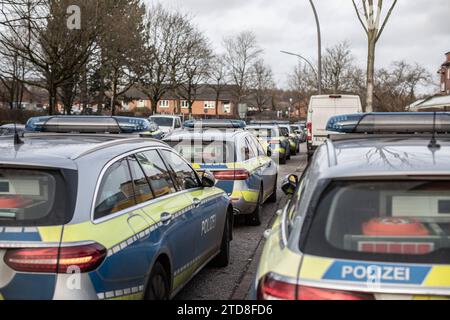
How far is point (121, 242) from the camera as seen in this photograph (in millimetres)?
3598

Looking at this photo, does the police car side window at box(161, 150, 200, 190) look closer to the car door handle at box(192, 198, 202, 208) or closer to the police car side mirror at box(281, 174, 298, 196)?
the car door handle at box(192, 198, 202, 208)

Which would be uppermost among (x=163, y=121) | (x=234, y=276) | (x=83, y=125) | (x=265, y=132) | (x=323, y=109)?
(x=323, y=109)

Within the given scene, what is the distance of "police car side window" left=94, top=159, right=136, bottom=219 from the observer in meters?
3.72

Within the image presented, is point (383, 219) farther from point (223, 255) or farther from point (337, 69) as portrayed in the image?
point (337, 69)

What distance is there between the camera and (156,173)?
4926 mm

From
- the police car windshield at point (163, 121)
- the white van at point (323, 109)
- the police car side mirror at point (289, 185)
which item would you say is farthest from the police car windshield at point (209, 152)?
the police car windshield at point (163, 121)

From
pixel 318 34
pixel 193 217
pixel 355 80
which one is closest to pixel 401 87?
pixel 355 80

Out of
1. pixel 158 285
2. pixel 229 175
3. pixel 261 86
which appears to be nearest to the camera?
pixel 158 285

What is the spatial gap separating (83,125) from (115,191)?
12.9 feet

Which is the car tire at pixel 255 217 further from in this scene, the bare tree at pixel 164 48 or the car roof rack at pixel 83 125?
the bare tree at pixel 164 48

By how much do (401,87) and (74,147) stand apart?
221 feet

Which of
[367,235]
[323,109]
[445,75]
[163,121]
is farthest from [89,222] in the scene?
[445,75]

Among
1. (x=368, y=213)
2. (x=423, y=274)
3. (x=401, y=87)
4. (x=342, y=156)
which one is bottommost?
(x=423, y=274)
